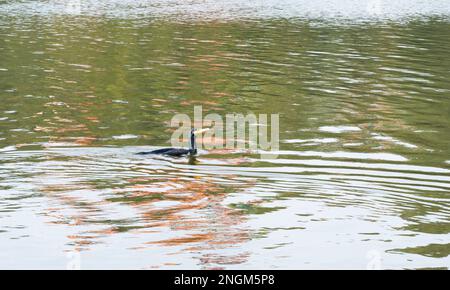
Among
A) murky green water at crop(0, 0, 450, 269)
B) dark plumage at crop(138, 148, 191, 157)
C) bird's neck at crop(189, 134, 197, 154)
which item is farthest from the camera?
bird's neck at crop(189, 134, 197, 154)

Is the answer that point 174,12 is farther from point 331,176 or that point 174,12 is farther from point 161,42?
point 331,176

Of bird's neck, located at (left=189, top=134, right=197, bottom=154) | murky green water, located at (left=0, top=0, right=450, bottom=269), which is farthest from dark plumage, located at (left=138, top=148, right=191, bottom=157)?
murky green water, located at (left=0, top=0, right=450, bottom=269)

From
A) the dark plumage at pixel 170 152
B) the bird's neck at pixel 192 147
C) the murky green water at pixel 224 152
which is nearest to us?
the murky green water at pixel 224 152

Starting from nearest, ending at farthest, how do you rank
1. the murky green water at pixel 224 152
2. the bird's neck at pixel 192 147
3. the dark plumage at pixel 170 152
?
the murky green water at pixel 224 152, the dark plumage at pixel 170 152, the bird's neck at pixel 192 147

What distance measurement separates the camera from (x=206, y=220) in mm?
19828

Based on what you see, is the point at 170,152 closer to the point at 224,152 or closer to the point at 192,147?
the point at 192,147

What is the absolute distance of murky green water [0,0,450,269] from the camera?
18547mm

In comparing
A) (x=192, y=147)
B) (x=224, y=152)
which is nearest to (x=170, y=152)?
(x=192, y=147)

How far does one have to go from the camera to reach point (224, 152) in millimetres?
28516

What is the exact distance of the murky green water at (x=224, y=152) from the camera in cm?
1855

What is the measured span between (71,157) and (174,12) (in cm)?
5127

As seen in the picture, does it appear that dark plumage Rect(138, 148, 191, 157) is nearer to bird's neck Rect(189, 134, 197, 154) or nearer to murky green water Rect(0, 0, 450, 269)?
bird's neck Rect(189, 134, 197, 154)

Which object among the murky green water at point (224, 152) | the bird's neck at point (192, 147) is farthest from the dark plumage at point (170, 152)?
the murky green water at point (224, 152)

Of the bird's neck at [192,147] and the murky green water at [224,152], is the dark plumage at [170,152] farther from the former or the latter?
the murky green water at [224,152]
